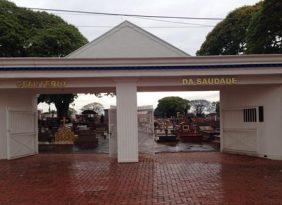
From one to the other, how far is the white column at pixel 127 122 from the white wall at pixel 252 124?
502cm

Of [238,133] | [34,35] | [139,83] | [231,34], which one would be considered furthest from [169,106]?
[139,83]

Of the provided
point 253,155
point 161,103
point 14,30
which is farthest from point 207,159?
point 161,103

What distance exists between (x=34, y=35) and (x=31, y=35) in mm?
251

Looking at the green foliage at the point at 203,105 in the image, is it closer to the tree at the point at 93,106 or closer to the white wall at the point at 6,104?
the tree at the point at 93,106

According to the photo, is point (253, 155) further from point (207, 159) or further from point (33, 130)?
point (33, 130)

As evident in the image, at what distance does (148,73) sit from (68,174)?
16.6 ft

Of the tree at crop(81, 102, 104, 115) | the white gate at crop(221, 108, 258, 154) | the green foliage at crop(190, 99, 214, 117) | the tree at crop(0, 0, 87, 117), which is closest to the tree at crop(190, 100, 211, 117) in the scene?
the green foliage at crop(190, 99, 214, 117)

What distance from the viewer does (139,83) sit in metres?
18.2

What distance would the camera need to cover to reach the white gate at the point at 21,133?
19125 millimetres

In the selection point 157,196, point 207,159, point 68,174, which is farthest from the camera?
point 207,159

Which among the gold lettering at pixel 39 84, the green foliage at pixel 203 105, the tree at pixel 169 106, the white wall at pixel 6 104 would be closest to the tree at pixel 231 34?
the white wall at pixel 6 104

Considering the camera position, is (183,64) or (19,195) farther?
(183,64)

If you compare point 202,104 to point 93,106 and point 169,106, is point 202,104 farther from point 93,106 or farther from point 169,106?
point 93,106

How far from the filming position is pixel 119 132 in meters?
17.9
